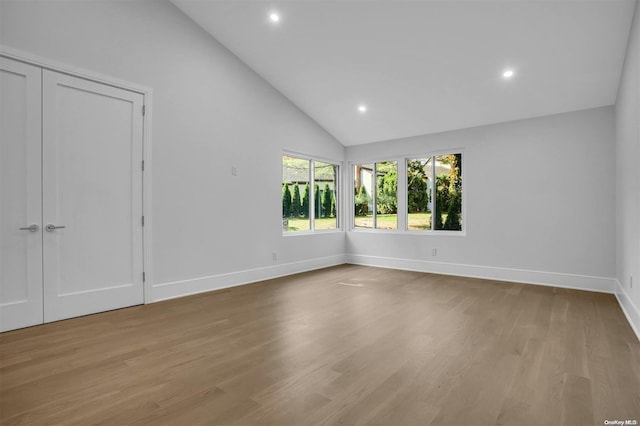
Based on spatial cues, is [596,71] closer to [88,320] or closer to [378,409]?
[378,409]

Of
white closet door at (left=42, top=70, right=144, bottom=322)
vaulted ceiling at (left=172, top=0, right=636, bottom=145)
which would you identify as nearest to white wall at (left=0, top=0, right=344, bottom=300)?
white closet door at (left=42, top=70, right=144, bottom=322)

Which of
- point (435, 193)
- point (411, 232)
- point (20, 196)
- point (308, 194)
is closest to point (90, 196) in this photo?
point (20, 196)

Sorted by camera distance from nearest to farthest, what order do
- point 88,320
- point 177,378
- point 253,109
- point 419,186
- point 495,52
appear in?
1. point 177,378
2. point 88,320
3. point 495,52
4. point 253,109
5. point 419,186

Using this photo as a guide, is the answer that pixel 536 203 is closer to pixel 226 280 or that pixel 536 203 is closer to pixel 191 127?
pixel 226 280

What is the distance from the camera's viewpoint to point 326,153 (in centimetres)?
686

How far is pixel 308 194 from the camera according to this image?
6613mm

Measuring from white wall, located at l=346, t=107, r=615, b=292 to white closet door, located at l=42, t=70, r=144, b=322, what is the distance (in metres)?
4.74

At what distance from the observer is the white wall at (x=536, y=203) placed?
4637 mm

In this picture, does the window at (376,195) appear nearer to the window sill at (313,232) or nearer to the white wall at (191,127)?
the window sill at (313,232)

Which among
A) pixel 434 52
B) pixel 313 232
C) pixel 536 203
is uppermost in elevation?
pixel 434 52

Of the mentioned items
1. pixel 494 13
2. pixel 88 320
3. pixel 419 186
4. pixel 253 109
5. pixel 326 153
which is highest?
pixel 494 13

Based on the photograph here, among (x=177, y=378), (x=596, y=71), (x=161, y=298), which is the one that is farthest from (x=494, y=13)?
(x=161, y=298)

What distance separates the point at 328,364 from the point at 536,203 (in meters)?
4.41

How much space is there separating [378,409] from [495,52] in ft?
13.3
